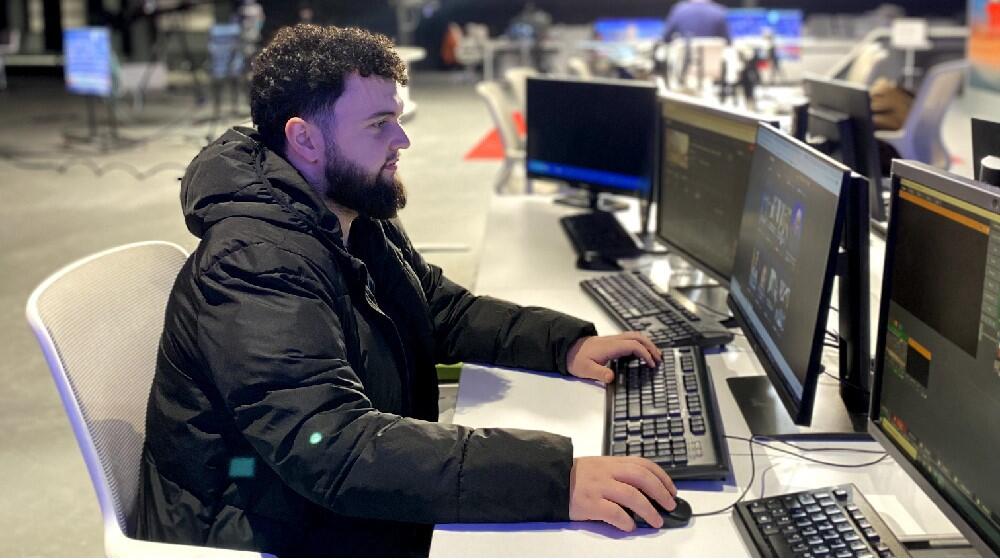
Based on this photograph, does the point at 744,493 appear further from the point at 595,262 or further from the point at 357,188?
the point at 595,262

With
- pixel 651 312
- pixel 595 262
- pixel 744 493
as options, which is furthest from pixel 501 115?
pixel 744 493

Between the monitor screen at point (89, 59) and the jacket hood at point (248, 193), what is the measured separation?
779 centimetres

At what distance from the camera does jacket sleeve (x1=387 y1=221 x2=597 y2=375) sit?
182 centimetres

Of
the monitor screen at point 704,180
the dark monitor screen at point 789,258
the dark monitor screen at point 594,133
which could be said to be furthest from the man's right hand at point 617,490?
the dark monitor screen at point 594,133

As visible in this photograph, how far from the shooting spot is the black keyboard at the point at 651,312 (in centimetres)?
194

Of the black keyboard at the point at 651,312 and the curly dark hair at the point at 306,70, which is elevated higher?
the curly dark hair at the point at 306,70

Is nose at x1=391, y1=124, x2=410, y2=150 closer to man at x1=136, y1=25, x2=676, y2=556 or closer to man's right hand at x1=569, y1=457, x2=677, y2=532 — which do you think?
man at x1=136, y1=25, x2=676, y2=556

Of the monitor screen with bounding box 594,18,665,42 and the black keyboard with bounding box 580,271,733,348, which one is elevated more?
the monitor screen with bounding box 594,18,665,42

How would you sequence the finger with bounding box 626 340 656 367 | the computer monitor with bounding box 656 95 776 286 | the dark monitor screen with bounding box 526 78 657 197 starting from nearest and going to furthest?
1. the finger with bounding box 626 340 656 367
2. the computer monitor with bounding box 656 95 776 286
3. the dark monitor screen with bounding box 526 78 657 197

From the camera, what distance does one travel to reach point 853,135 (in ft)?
7.87

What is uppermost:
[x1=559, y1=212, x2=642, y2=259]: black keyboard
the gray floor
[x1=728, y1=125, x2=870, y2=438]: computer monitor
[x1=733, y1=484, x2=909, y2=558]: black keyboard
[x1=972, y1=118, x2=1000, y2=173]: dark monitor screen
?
[x1=972, y1=118, x2=1000, y2=173]: dark monitor screen

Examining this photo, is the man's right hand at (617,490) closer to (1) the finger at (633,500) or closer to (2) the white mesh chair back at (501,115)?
(1) the finger at (633,500)

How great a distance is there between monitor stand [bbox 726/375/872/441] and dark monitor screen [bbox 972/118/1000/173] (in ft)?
1.38

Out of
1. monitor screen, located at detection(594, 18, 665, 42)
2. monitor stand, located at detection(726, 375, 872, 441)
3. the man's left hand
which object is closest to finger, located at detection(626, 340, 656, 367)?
the man's left hand
